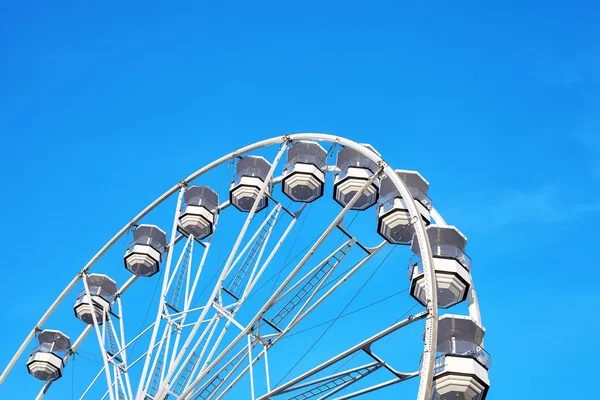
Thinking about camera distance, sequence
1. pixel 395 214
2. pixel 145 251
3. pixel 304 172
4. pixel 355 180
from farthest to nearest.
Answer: pixel 145 251
pixel 304 172
pixel 355 180
pixel 395 214

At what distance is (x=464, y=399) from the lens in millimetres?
19156

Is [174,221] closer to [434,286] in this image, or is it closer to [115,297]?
[115,297]

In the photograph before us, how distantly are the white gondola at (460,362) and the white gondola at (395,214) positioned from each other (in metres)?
2.71

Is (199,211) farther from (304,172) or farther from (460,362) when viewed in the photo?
(460,362)

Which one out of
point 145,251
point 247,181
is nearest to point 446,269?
point 247,181

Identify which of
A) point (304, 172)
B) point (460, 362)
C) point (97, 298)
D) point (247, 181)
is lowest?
point (460, 362)

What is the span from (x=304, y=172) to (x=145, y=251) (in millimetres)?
5570

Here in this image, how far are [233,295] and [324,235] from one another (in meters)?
2.96

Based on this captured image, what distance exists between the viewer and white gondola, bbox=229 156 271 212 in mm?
26984

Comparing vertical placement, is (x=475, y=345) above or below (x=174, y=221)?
below

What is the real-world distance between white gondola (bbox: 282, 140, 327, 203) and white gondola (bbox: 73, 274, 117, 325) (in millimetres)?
6297

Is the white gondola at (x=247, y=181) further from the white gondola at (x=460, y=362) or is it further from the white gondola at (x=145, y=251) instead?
the white gondola at (x=460, y=362)

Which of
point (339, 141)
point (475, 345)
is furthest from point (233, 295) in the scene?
point (475, 345)

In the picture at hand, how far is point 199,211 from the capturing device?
2727cm
